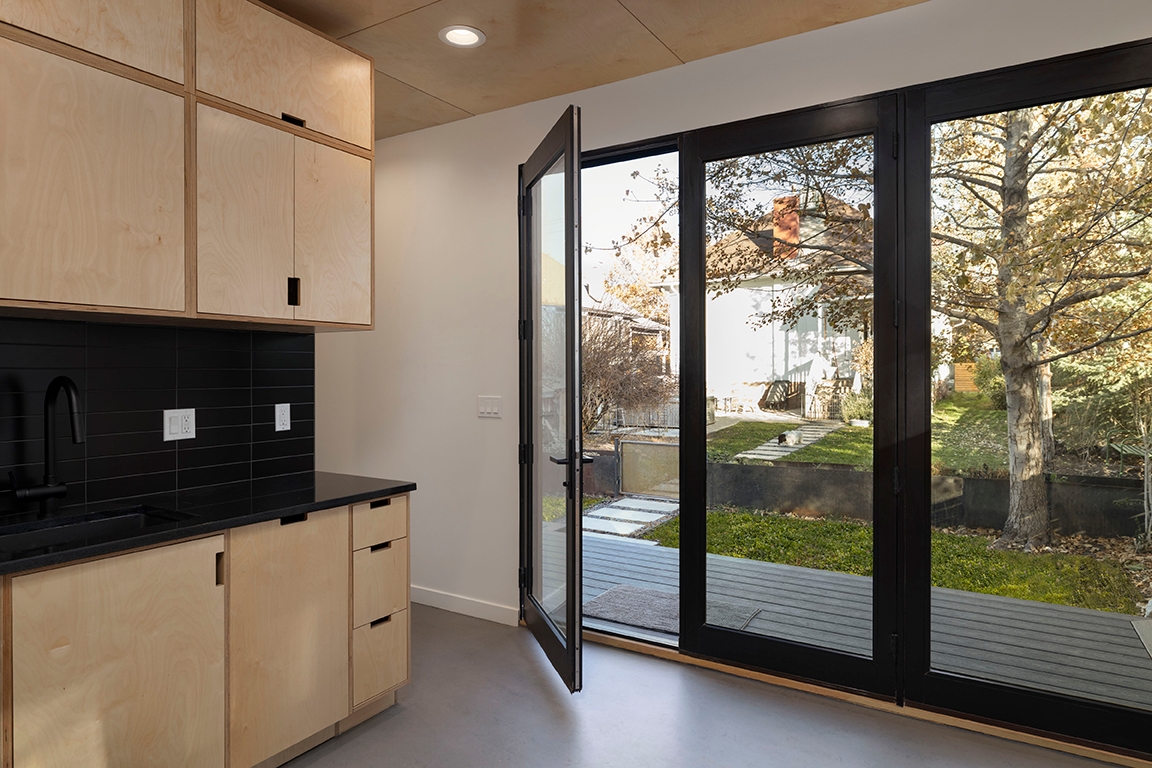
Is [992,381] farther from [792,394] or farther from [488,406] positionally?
[488,406]

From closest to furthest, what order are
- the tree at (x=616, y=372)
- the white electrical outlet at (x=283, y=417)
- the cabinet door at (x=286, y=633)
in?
the cabinet door at (x=286, y=633) < the white electrical outlet at (x=283, y=417) < the tree at (x=616, y=372)

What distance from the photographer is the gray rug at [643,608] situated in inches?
116

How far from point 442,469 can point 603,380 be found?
3.74 ft

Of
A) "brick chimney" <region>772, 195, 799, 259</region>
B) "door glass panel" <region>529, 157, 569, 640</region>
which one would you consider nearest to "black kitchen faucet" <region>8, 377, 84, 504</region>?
"door glass panel" <region>529, 157, 569, 640</region>

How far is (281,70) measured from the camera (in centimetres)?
237

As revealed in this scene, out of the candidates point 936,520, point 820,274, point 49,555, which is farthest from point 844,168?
point 49,555

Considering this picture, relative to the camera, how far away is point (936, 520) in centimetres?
248

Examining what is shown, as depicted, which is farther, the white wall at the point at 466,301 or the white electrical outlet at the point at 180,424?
the white wall at the point at 466,301

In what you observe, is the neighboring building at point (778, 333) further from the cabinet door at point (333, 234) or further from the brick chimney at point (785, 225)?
the cabinet door at point (333, 234)

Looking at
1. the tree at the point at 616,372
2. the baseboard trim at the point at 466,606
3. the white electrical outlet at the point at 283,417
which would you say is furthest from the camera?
the tree at the point at 616,372

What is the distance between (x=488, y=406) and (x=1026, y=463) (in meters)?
2.39

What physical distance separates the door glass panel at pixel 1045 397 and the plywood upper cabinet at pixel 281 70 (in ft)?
7.34

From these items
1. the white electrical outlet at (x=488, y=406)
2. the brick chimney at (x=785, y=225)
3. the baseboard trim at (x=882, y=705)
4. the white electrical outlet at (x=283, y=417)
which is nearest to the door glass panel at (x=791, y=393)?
the brick chimney at (x=785, y=225)

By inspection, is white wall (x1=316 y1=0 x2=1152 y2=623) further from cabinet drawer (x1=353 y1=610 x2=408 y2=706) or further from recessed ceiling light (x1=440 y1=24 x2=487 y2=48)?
cabinet drawer (x1=353 y1=610 x2=408 y2=706)
